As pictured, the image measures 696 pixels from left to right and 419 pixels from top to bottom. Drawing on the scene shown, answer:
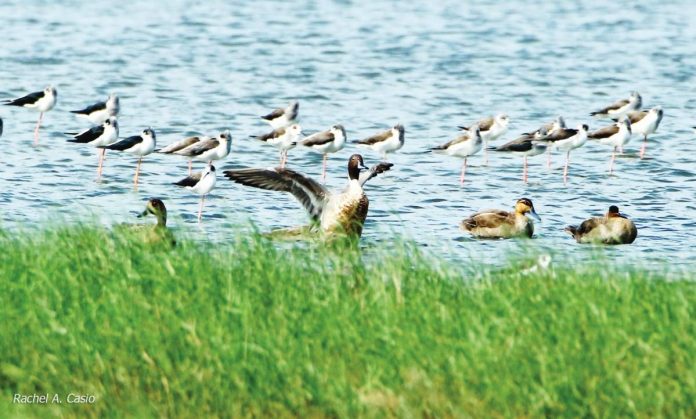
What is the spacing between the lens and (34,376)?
10797mm

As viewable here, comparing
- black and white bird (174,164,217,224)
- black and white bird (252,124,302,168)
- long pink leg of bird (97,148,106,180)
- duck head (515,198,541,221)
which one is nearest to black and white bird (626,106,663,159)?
black and white bird (252,124,302,168)

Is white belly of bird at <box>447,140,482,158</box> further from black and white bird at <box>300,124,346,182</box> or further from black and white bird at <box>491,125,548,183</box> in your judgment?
black and white bird at <box>300,124,346,182</box>

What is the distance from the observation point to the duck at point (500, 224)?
19.3 m

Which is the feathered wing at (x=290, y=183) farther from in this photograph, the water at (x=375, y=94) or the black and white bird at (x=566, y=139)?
the black and white bird at (x=566, y=139)

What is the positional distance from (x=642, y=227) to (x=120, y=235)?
956 cm

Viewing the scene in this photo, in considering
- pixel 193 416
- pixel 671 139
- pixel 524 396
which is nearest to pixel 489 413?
pixel 524 396

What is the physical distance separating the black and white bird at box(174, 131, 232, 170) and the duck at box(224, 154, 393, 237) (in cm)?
552

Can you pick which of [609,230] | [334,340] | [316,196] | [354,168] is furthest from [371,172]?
[334,340]

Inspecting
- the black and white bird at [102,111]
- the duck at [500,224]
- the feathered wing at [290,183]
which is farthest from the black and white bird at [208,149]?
the feathered wing at [290,183]

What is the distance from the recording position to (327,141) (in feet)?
81.2

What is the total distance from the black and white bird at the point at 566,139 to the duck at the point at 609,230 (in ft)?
18.4

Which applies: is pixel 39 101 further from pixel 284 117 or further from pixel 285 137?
pixel 285 137

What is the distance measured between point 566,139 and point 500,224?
6.18 metres

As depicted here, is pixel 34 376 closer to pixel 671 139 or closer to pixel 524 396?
pixel 524 396
